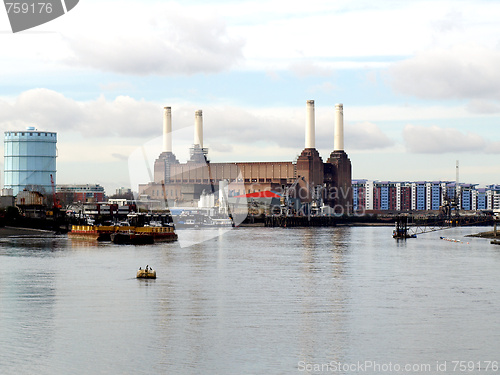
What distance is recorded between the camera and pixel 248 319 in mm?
31672

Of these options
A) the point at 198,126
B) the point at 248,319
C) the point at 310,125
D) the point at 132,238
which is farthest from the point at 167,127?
the point at 248,319

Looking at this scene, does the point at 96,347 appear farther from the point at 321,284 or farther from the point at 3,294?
the point at 321,284

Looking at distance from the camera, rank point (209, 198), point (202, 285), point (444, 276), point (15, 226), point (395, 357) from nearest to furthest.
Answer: point (395, 357) → point (202, 285) → point (444, 276) → point (15, 226) → point (209, 198)

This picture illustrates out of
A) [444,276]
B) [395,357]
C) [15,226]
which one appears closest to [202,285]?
[444,276]

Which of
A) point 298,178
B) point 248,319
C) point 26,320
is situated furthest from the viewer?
point 298,178

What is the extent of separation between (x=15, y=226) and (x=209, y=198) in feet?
200

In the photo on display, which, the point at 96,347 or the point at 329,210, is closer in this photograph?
the point at 96,347

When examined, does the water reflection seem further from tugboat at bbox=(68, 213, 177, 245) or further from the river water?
tugboat at bbox=(68, 213, 177, 245)

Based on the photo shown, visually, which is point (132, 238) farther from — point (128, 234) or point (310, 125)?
point (310, 125)

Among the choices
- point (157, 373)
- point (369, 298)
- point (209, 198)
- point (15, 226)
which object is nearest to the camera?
point (157, 373)

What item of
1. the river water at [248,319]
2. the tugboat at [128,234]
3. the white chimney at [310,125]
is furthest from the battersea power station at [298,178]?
the river water at [248,319]

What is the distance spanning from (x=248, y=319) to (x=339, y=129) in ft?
496

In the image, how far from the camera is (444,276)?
50312mm

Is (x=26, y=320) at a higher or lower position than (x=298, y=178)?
lower
